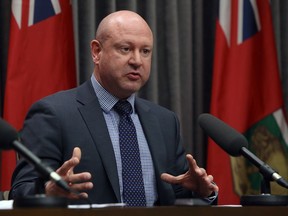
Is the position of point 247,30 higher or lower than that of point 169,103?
higher

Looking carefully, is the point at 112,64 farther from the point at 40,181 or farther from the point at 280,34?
the point at 280,34

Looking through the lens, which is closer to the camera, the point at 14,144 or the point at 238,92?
the point at 14,144

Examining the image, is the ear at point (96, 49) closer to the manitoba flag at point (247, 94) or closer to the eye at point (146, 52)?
the eye at point (146, 52)

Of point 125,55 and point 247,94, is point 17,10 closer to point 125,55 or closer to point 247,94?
point 125,55

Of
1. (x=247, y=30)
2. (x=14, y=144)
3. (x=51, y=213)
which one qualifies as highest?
(x=247, y=30)

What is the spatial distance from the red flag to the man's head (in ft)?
1.89

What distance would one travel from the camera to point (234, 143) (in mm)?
1955

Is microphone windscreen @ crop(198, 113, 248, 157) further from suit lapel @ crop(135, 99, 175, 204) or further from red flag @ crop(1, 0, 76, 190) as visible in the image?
red flag @ crop(1, 0, 76, 190)

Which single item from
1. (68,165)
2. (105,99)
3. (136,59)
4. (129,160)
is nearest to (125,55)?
(136,59)

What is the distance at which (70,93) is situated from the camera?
2.70 meters

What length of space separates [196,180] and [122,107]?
632 mm

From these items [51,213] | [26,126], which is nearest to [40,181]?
[51,213]

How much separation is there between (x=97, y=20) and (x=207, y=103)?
81 centimetres

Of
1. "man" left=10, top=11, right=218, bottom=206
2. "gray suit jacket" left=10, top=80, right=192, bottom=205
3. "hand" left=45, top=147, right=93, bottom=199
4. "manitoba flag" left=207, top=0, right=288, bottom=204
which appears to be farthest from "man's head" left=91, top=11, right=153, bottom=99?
"manitoba flag" left=207, top=0, right=288, bottom=204
